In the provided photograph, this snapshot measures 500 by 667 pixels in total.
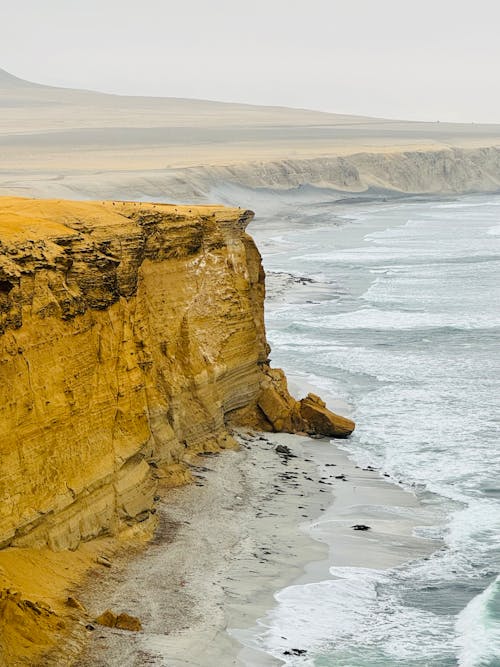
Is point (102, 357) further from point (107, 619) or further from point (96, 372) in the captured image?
point (107, 619)

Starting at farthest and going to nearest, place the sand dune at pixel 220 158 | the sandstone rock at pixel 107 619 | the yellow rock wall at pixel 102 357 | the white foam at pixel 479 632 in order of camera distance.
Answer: the sand dune at pixel 220 158, the yellow rock wall at pixel 102 357, the white foam at pixel 479 632, the sandstone rock at pixel 107 619

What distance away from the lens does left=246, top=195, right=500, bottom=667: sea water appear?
17447 mm

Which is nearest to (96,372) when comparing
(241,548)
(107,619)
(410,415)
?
(241,548)

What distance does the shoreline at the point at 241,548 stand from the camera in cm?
1628

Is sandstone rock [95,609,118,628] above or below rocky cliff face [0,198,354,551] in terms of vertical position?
below

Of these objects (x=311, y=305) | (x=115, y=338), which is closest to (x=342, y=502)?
(x=115, y=338)

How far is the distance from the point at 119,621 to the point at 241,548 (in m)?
4.37

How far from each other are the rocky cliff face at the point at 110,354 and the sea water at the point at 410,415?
11.2 feet

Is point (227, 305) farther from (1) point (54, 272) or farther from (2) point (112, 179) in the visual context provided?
(2) point (112, 179)

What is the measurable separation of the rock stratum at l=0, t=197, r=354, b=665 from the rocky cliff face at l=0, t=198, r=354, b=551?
3cm

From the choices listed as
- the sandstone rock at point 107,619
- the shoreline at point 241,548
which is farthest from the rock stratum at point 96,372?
the shoreline at point 241,548

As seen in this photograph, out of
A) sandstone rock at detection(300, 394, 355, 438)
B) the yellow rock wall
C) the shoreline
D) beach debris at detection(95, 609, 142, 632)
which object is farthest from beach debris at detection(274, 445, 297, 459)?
beach debris at detection(95, 609, 142, 632)

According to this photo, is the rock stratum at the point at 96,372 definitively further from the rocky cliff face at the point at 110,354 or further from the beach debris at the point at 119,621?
the beach debris at the point at 119,621

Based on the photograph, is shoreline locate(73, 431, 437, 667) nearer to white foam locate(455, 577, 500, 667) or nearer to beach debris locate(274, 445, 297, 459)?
beach debris locate(274, 445, 297, 459)
